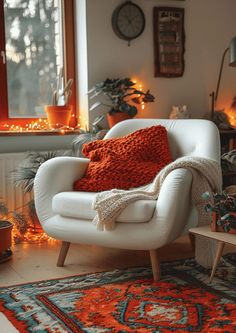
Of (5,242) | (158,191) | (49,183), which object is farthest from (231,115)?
(5,242)

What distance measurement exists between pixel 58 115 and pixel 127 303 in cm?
192

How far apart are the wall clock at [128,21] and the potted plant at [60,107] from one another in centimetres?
55

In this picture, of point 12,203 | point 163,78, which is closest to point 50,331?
point 12,203

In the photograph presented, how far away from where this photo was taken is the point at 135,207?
7.48ft

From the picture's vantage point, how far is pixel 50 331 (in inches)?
71.1

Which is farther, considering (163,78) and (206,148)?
(163,78)

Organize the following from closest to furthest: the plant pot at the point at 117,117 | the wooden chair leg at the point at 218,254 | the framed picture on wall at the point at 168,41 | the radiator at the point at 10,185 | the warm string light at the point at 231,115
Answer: the wooden chair leg at the point at 218,254 → the radiator at the point at 10,185 → the plant pot at the point at 117,117 → the framed picture on wall at the point at 168,41 → the warm string light at the point at 231,115

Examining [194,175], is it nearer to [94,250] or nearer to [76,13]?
[94,250]

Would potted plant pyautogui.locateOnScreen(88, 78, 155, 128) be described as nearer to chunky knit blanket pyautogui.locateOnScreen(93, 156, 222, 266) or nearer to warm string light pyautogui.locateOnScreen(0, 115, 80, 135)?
warm string light pyautogui.locateOnScreen(0, 115, 80, 135)

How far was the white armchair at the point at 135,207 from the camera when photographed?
Answer: 2279 mm

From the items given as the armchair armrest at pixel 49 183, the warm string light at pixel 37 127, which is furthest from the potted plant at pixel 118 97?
the armchair armrest at pixel 49 183

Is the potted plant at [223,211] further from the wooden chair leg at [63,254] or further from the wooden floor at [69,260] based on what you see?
the wooden chair leg at [63,254]

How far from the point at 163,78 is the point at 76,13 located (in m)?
0.86

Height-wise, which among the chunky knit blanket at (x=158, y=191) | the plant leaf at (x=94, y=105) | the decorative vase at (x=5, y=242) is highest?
the plant leaf at (x=94, y=105)
